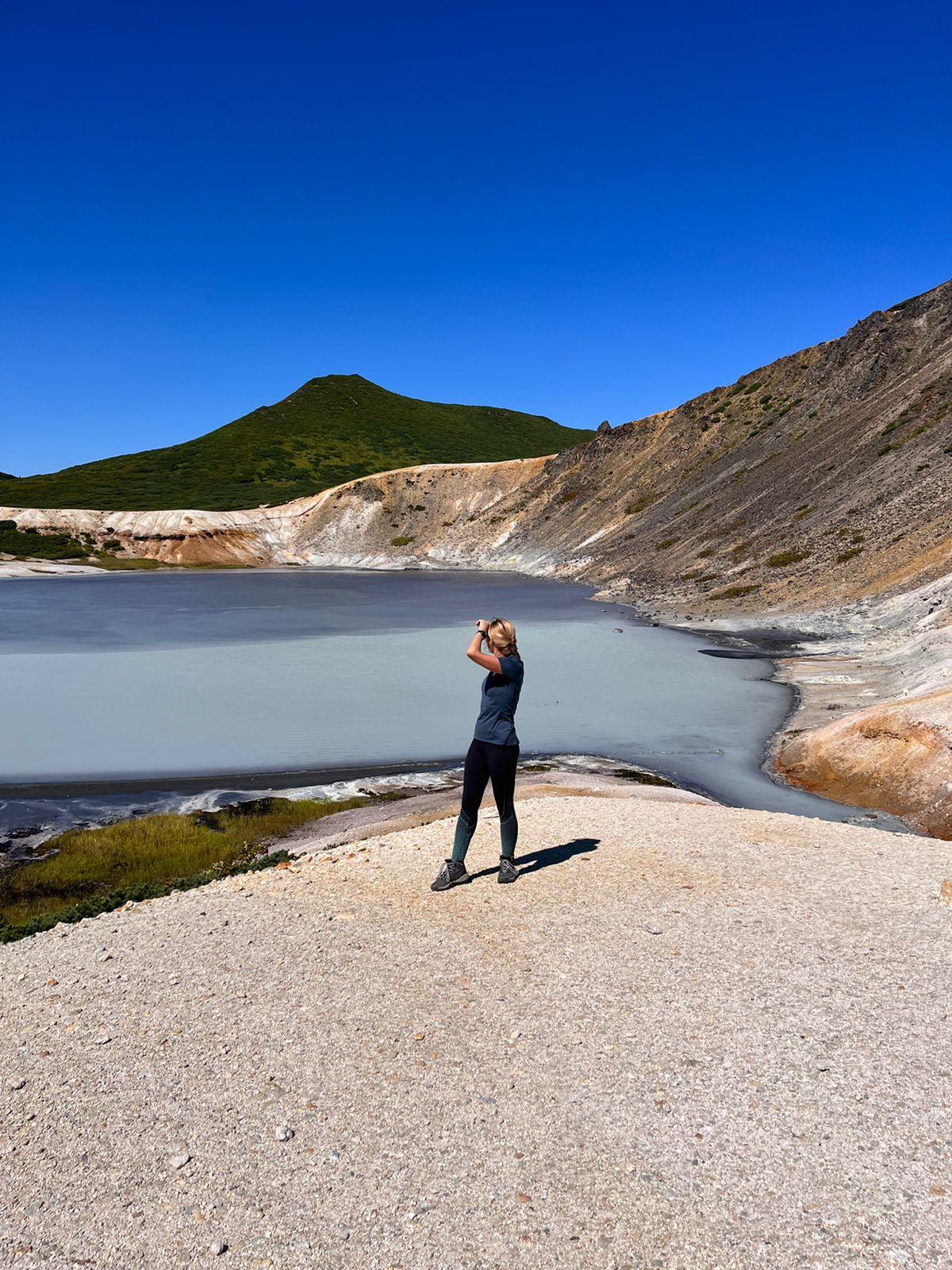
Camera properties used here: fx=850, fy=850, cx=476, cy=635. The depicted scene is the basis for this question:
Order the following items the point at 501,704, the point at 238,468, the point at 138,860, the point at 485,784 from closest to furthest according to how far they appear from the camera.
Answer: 1. the point at 501,704
2. the point at 485,784
3. the point at 138,860
4. the point at 238,468

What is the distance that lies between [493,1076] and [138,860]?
8.20 meters

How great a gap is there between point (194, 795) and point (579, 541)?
64.7 metres

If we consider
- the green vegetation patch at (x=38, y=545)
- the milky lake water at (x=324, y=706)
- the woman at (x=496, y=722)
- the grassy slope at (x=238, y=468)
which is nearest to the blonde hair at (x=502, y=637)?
the woman at (x=496, y=722)

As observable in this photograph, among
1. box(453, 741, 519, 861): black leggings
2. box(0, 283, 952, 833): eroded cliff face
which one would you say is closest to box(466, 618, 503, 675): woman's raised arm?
box(453, 741, 519, 861): black leggings

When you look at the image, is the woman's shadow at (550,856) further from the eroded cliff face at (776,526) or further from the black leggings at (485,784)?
the eroded cliff face at (776,526)

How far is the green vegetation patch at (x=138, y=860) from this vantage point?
9.80 metres

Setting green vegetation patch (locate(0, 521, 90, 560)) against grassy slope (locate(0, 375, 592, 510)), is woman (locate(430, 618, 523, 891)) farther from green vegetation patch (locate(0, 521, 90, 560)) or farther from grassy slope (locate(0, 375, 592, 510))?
grassy slope (locate(0, 375, 592, 510))

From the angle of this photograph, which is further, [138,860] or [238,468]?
[238,468]

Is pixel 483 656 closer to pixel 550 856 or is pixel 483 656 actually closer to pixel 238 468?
pixel 550 856

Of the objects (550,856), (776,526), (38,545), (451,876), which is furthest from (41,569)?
(451,876)

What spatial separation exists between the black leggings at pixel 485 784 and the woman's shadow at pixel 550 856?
1.69ft

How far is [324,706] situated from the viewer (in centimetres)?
2261

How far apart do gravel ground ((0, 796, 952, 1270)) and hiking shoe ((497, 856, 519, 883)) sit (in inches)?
7.3

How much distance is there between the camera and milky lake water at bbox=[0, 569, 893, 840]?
16.4 meters
